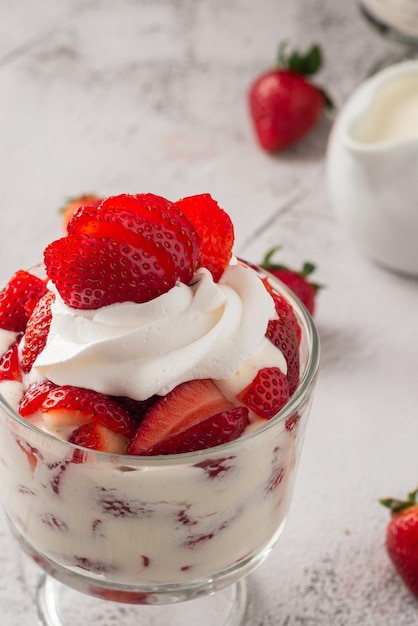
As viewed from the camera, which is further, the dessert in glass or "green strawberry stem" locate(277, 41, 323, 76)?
"green strawberry stem" locate(277, 41, 323, 76)

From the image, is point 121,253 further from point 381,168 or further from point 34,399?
point 381,168

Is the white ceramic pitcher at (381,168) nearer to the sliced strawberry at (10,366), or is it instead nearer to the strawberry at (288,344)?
the strawberry at (288,344)

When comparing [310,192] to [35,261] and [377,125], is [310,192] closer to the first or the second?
[377,125]

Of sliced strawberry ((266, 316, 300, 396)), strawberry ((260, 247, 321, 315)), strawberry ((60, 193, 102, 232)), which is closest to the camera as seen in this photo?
sliced strawberry ((266, 316, 300, 396))

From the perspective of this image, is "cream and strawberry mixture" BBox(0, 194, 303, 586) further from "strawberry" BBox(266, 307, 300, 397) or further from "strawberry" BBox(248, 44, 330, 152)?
"strawberry" BBox(248, 44, 330, 152)

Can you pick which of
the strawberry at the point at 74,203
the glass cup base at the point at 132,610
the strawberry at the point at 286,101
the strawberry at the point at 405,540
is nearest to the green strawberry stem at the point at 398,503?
the strawberry at the point at 405,540

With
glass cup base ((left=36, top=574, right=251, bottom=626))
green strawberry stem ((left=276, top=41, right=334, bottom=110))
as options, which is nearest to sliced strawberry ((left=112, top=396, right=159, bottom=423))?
glass cup base ((left=36, top=574, right=251, bottom=626))

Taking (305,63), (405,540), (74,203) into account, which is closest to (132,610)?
(405,540)
